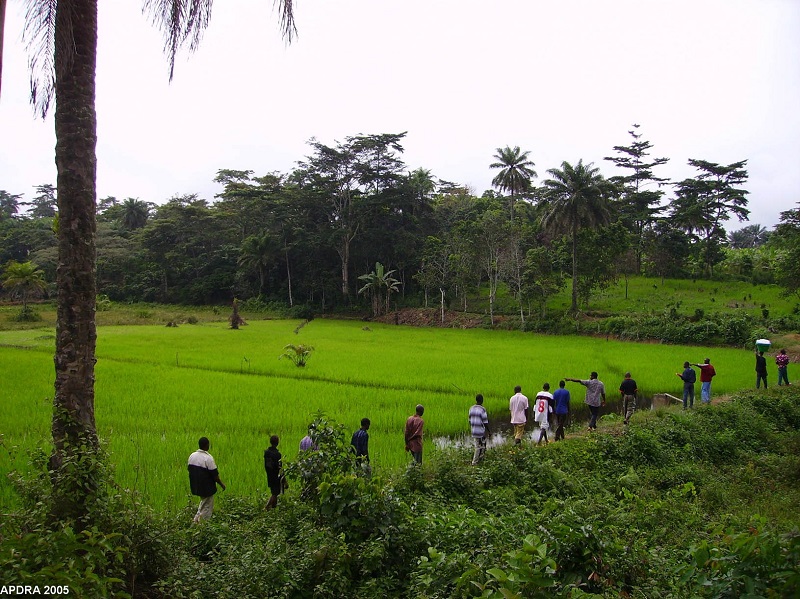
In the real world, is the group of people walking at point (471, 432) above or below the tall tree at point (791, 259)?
below

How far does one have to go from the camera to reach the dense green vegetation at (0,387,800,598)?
10.1 ft

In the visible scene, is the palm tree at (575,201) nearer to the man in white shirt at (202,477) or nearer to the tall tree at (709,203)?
the tall tree at (709,203)

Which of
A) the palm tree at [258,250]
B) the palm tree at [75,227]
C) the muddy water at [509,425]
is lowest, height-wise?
the muddy water at [509,425]

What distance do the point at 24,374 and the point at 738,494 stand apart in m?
19.5

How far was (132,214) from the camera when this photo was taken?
63531 mm

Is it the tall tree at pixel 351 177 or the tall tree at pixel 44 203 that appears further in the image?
the tall tree at pixel 44 203

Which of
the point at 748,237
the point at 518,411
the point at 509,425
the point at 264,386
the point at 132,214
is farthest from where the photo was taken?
the point at 748,237

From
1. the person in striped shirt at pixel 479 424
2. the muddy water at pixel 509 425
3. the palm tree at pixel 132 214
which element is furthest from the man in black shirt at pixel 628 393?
the palm tree at pixel 132 214

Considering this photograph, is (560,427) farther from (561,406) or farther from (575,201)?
(575,201)

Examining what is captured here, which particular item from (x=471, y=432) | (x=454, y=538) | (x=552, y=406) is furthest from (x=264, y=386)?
(x=454, y=538)

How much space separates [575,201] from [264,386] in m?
26.6

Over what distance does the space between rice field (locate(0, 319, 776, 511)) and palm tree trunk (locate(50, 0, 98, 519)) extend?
1.88 ft

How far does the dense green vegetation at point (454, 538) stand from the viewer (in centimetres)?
307

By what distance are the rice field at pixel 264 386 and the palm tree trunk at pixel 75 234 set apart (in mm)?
575
